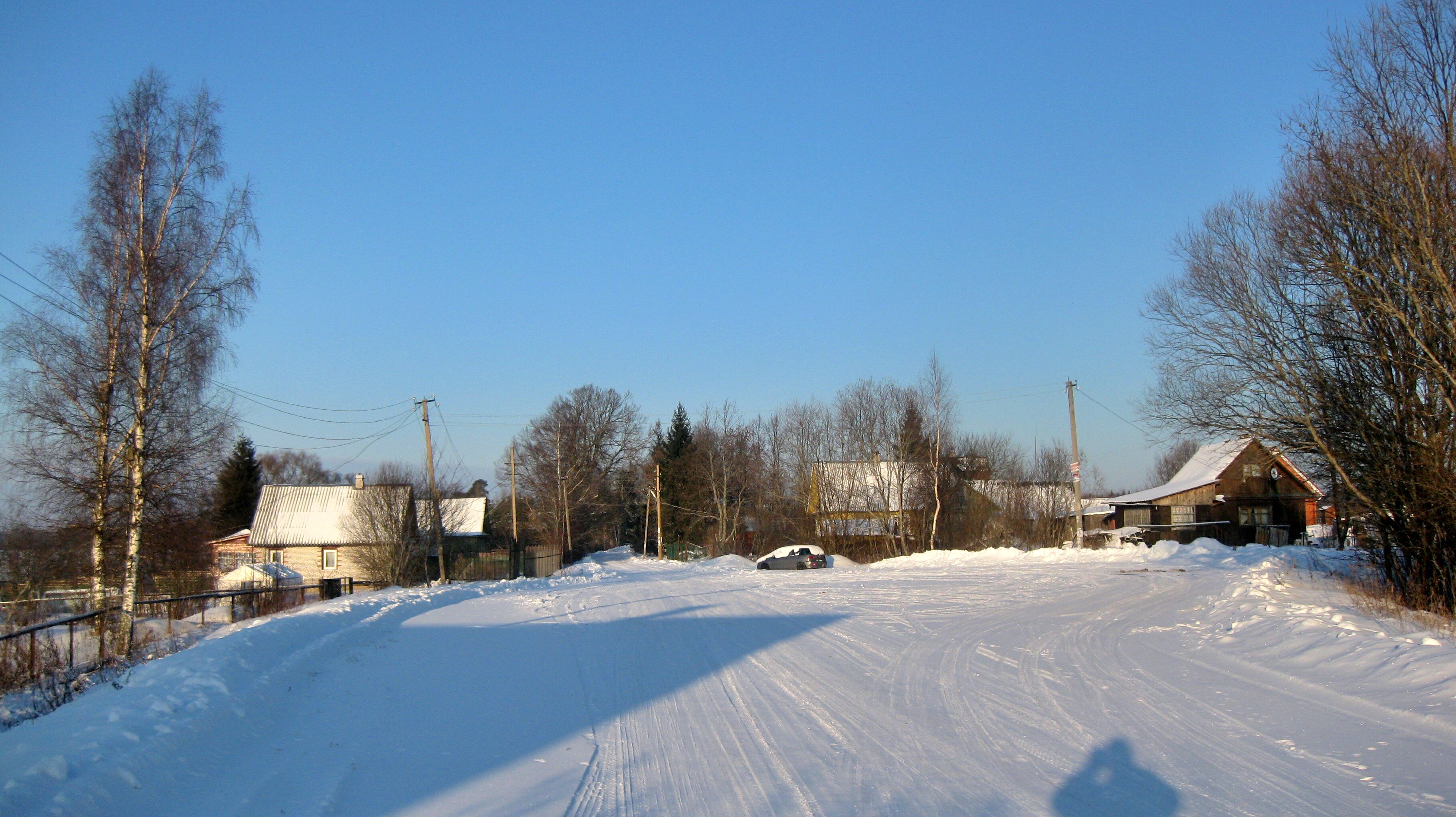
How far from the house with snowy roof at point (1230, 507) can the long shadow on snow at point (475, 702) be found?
4334 cm

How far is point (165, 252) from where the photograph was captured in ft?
69.8

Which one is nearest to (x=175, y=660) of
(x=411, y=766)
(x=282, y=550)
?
(x=411, y=766)

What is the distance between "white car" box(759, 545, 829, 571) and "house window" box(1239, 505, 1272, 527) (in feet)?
96.2

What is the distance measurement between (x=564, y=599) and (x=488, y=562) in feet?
78.0

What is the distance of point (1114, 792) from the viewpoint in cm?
634

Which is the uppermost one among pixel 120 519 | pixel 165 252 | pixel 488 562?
pixel 165 252

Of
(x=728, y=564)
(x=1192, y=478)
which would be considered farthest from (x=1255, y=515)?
(x=728, y=564)

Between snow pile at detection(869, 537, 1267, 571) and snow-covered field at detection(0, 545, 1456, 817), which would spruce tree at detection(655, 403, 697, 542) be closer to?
snow pile at detection(869, 537, 1267, 571)

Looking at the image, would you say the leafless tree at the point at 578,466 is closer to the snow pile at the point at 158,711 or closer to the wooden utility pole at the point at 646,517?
the wooden utility pole at the point at 646,517

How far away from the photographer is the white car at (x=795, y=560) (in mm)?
41719

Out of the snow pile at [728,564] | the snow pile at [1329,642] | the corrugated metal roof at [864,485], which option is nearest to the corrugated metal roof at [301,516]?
the snow pile at [728,564]

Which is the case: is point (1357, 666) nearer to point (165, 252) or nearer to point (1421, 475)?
point (1421, 475)

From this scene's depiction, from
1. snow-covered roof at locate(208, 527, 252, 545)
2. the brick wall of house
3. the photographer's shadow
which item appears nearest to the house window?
the brick wall of house

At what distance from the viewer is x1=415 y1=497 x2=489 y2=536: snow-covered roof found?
4016 centimetres
